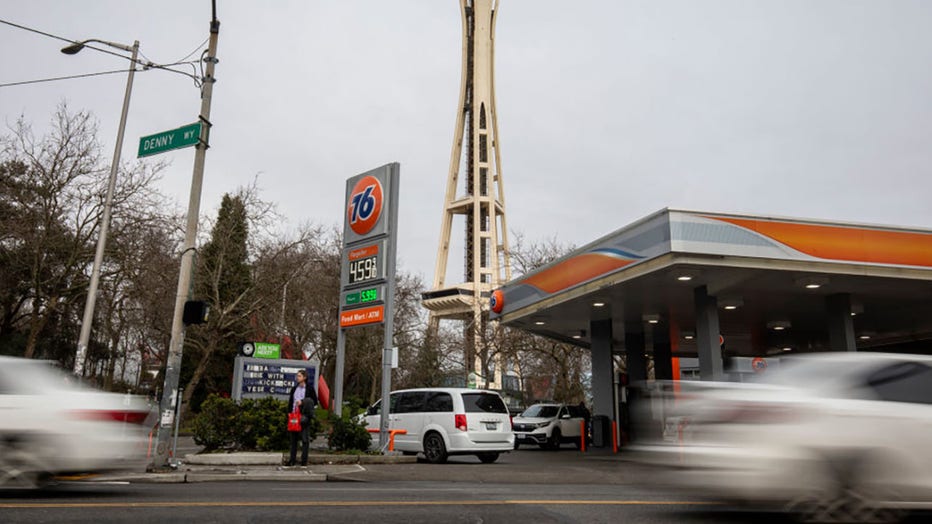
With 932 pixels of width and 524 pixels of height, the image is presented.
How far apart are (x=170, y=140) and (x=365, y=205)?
6129 millimetres

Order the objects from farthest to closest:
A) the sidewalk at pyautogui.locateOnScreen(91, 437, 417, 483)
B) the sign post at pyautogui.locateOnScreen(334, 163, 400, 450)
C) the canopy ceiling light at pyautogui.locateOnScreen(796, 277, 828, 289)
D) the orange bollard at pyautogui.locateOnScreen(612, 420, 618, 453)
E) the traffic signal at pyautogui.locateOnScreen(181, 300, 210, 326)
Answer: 1. the orange bollard at pyautogui.locateOnScreen(612, 420, 618, 453)
2. the sign post at pyautogui.locateOnScreen(334, 163, 400, 450)
3. the canopy ceiling light at pyautogui.locateOnScreen(796, 277, 828, 289)
4. the traffic signal at pyautogui.locateOnScreen(181, 300, 210, 326)
5. the sidewalk at pyautogui.locateOnScreen(91, 437, 417, 483)

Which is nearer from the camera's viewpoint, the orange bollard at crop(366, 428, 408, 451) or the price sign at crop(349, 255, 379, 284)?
the orange bollard at crop(366, 428, 408, 451)

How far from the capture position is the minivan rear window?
53.1ft

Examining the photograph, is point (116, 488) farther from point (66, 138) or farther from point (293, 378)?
point (66, 138)

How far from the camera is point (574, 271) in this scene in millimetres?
19938

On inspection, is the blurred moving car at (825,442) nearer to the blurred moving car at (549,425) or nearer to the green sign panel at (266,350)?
the green sign panel at (266,350)

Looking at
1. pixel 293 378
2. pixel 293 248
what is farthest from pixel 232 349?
pixel 293 378

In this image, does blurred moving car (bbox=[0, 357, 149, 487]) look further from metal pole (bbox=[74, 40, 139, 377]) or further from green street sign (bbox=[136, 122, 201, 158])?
metal pole (bbox=[74, 40, 139, 377])

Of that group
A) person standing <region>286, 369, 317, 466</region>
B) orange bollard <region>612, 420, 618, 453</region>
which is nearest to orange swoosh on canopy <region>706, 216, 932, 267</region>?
person standing <region>286, 369, 317, 466</region>

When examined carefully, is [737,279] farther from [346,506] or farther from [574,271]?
[346,506]

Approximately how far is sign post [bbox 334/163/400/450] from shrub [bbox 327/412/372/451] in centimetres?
81

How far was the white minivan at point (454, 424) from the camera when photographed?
15953 mm

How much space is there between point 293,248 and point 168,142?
2061 centimetres

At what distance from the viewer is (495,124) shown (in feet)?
330
